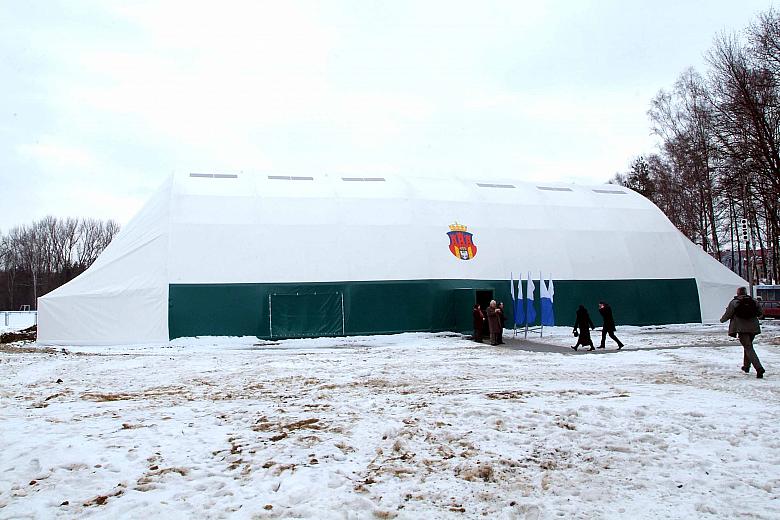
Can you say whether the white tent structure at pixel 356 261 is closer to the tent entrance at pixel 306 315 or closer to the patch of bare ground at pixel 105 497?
the tent entrance at pixel 306 315

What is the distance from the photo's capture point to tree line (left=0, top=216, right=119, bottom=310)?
7106 centimetres

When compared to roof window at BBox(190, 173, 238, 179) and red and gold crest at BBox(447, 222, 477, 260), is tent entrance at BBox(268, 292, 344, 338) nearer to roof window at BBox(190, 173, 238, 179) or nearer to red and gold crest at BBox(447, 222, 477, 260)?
red and gold crest at BBox(447, 222, 477, 260)

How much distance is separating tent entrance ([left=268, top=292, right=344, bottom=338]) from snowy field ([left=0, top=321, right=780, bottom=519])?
1050cm

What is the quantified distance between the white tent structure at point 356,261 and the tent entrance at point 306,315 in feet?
0.18

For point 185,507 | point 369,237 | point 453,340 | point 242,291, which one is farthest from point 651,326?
point 185,507

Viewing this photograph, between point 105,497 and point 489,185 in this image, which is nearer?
point 105,497

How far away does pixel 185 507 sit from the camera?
413 centimetres

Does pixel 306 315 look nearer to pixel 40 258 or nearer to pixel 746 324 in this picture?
pixel 746 324

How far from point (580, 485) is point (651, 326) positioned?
22.5 meters

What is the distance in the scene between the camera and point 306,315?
70.3ft

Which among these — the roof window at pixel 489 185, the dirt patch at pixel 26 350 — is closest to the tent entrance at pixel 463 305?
the roof window at pixel 489 185

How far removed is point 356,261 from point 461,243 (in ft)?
15.3

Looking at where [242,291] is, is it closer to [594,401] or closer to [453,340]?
[453,340]

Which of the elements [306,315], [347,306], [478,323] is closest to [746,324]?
[478,323]
